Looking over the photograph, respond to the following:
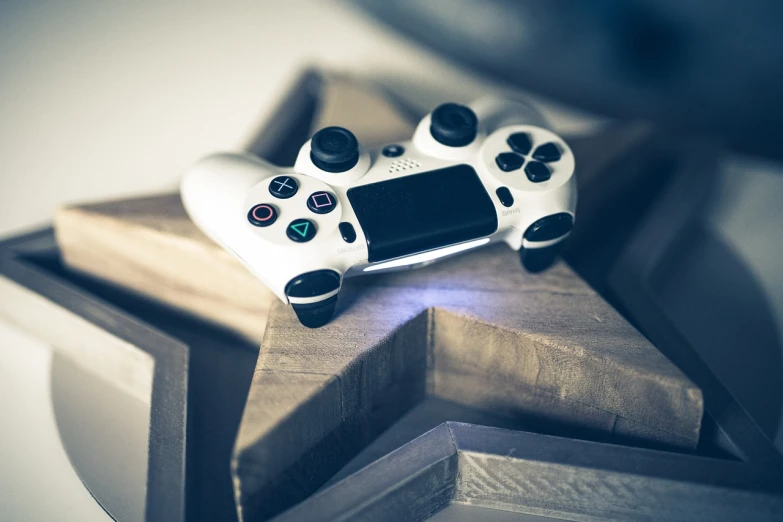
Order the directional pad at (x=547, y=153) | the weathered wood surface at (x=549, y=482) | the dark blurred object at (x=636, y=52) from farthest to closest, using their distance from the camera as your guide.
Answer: the dark blurred object at (x=636, y=52) → the directional pad at (x=547, y=153) → the weathered wood surface at (x=549, y=482)

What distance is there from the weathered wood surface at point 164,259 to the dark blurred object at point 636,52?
0.22 metres

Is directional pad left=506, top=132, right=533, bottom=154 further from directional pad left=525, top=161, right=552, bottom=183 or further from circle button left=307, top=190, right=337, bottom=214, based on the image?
circle button left=307, top=190, right=337, bottom=214

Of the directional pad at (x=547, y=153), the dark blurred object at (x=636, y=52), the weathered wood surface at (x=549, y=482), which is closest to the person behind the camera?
the weathered wood surface at (x=549, y=482)

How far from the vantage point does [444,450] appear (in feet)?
1.49

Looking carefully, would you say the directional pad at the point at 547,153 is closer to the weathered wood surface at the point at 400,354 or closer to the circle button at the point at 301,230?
the weathered wood surface at the point at 400,354

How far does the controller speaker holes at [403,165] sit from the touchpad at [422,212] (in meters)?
0.01

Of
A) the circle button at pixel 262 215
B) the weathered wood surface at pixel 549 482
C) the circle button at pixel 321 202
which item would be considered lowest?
the weathered wood surface at pixel 549 482

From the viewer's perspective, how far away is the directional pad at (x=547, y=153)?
537 millimetres

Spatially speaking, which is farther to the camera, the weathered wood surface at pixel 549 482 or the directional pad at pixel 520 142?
the directional pad at pixel 520 142

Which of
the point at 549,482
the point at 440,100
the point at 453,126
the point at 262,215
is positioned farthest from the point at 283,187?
the point at 440,100

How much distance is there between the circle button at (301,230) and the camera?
1.53 ft

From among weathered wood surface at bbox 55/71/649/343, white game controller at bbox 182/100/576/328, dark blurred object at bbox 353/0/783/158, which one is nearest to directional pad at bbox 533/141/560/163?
white game controller at bbox 182/100/576/328

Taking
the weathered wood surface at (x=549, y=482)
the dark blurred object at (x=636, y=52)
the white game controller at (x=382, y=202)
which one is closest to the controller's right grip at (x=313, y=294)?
the white game controller at (x=382, y=202)

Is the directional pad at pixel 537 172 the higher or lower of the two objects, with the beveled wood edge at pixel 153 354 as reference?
higher
